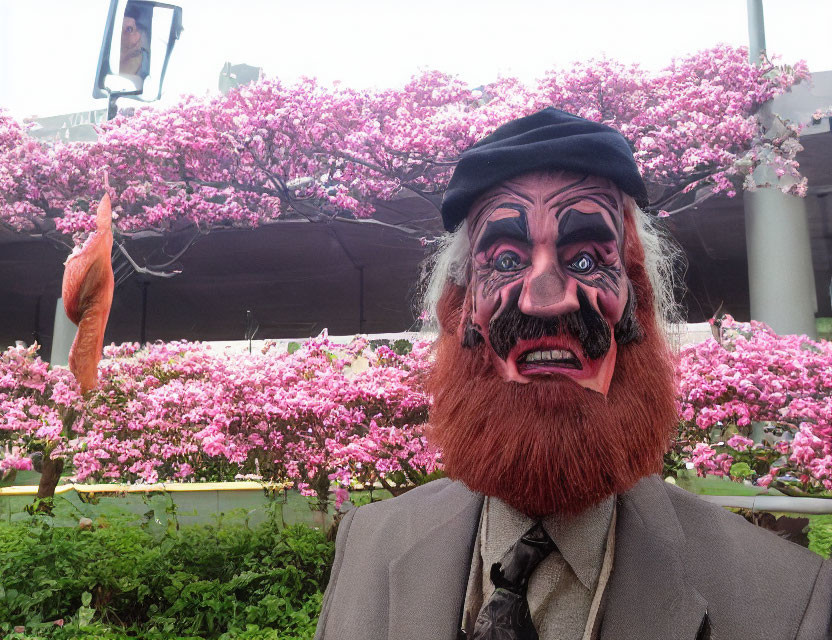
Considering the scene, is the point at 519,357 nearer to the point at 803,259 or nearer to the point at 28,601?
the point at 803,259

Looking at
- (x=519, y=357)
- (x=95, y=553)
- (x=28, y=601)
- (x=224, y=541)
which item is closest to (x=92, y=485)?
(x=95, y=553)

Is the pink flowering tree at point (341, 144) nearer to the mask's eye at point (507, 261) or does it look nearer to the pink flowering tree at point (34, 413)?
the pink flowering tree at point (34, 413)

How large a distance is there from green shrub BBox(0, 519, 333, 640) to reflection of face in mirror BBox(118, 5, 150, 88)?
5.46 ft

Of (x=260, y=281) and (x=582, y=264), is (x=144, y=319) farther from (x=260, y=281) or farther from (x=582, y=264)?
(x=582, y=264)

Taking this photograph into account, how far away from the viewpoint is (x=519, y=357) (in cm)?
99

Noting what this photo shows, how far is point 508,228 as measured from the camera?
1.01m

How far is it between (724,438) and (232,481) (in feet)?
5.37

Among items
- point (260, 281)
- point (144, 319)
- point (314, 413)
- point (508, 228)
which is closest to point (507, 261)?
point (508, 228)

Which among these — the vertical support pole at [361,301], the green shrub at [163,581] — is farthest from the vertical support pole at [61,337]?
the vertical support pole at [361,301]

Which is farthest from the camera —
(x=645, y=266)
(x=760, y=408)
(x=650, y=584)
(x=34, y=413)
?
(x=34, y=413)

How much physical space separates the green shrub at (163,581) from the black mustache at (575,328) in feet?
5.10

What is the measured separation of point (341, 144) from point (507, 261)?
1.52 metres

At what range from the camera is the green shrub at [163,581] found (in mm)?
2145

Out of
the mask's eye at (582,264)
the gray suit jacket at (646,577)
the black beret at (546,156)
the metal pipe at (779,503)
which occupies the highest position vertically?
the black beret at (546,156)
